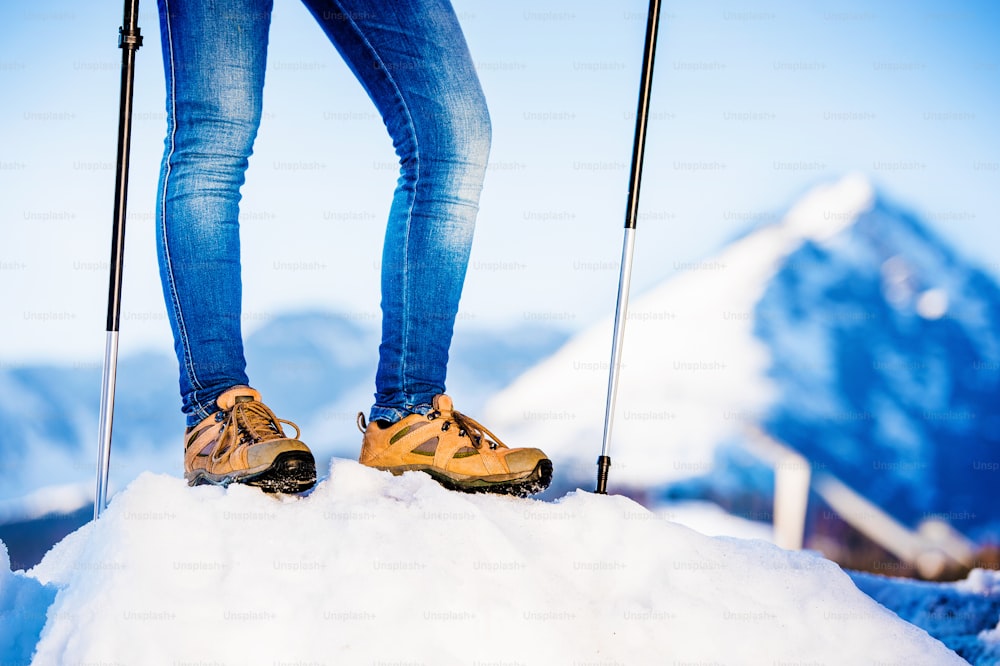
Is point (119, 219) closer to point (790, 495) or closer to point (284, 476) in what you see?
point (284, 476)

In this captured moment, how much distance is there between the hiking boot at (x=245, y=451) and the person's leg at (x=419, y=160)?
0.56 feet

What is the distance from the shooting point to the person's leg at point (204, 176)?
3.37 feet

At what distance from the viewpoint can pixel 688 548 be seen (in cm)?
94

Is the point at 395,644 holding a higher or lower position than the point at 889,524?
higher

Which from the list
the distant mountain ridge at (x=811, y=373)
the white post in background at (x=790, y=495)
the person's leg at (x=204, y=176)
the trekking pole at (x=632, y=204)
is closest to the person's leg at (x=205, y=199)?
the person's leg at (x=204, y=176)

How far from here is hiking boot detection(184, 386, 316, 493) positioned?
929 millimetres

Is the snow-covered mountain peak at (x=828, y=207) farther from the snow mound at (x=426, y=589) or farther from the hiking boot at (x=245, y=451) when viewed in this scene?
the hiking boot at (x=245, y=451)

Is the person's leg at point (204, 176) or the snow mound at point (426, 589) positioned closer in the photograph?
the snow mound at point (426, 589)

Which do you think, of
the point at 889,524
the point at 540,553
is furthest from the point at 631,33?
the point at 540,553

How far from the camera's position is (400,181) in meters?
1.12

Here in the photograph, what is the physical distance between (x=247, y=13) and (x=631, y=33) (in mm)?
1946

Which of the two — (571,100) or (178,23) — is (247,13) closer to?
(178,23)

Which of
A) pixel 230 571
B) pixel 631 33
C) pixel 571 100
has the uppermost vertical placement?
pixel 631 33

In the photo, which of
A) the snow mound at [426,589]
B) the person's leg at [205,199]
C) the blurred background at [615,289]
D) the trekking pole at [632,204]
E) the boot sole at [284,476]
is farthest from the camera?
the blurred background at [615,289]
